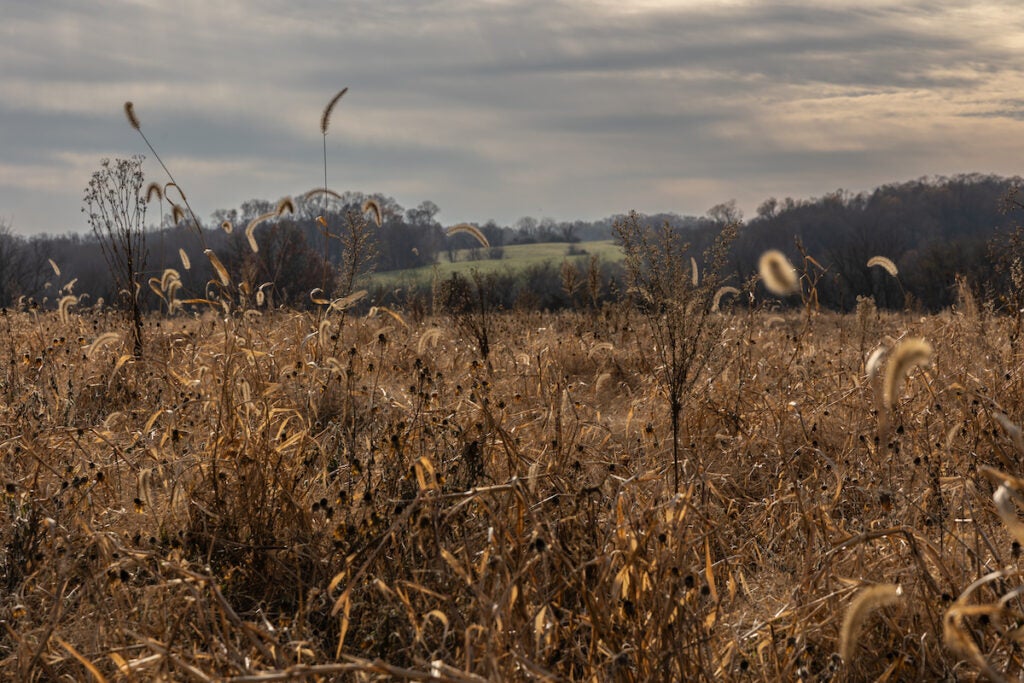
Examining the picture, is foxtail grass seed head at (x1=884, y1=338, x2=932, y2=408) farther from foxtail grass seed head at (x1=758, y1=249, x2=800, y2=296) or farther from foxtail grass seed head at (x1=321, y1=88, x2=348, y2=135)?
foxtail grass seed head at (x1=321, y1=88, x2=348, y2=135)

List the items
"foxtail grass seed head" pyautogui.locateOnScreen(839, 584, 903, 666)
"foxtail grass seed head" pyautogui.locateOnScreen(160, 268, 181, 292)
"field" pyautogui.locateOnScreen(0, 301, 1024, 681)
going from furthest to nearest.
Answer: "foxtail grass seed head" pyautogui.locateOnScreen(160, 268, 181, 292) → "field" pyautogui.locateOnScreen(0, 301, 1024, 681) → "foxtail grass seed head" pyautogui.locateOnScreen(839, 584, 903, 666)

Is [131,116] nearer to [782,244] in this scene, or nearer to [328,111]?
[328,111]

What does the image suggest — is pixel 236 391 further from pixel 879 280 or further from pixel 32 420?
pixel 879 280

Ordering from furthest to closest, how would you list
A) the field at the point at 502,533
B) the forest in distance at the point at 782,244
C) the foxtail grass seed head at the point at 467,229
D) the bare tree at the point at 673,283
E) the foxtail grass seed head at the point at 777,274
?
1. the forest in distance at the point at 782,244
2. the foxtail grass seed head at the point at 467,229
3. the bare tree at the point at 673,283
4. the field at the point at 502,533
5. the foxtail grass seed head at the point at 777,274

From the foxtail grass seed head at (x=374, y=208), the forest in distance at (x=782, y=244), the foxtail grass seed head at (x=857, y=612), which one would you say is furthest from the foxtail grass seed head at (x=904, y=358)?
the forest in distance at (x=782, y=244)

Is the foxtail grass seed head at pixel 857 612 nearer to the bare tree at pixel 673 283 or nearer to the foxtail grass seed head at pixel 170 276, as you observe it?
the bare tree at pixel 673 283

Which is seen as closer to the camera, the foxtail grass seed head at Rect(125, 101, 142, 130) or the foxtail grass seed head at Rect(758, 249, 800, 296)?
the foxtail grass seed head at Rect(758, 249, 800, 296)

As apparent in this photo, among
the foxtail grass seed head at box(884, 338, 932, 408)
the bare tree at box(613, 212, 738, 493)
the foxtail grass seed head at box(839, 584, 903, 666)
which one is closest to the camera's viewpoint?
the foxtail grass seed head at box(839, 584, 903, 666)

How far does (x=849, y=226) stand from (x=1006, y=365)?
226ft

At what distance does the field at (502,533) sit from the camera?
233 centimetres

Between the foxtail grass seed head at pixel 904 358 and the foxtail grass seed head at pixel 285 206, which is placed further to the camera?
the foxtail grass seed head at pixel 285 206

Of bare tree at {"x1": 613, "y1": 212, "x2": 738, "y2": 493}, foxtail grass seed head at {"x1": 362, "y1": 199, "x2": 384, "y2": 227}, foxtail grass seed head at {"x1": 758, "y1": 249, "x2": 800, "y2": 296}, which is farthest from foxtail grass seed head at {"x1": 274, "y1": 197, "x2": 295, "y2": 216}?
foxtail grass seed head at {"x1": 758, "y1": 249, "x2": 800, "y2": 296}

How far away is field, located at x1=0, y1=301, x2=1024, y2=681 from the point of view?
233cm

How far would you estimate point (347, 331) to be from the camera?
25.6ft
